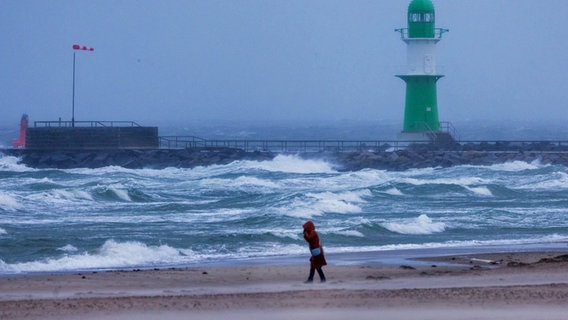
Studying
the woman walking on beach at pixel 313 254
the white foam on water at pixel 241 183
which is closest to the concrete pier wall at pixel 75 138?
the white foam on water at pixel 241 183

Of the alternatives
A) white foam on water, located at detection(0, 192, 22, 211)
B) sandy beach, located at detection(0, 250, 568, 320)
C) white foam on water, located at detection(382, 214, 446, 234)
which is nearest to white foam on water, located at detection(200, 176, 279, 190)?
white foam on water, located at detection(0, 192, 22, 211)

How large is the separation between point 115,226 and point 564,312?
41.8 feet

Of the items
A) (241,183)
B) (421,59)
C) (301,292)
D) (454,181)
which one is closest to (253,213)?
(241,183)

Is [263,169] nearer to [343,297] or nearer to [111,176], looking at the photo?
[111,176]

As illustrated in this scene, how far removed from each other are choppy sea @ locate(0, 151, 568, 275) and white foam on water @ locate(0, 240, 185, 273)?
2 centimetres

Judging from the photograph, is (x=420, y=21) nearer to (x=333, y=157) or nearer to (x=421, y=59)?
(x=421, y=59)

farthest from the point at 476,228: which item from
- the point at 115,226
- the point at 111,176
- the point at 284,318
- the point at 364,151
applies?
the point at 364,151

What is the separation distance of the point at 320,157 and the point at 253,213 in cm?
1896

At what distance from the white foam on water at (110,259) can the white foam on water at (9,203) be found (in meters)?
8.64

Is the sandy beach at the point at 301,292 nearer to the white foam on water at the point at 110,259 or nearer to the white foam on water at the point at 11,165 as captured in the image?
the white foam on water at the point at 110,259

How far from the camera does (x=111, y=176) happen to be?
3831 centimetres

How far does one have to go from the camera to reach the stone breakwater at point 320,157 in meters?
41.5

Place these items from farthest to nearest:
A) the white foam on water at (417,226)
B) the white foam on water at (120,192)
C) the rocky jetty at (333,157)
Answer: the rocky jetty at (333,157) → the white foam on water at (120,192) → the white foam on water at (417,226)

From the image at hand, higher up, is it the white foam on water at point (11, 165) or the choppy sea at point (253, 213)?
the white foam on water at point (11, 165)
